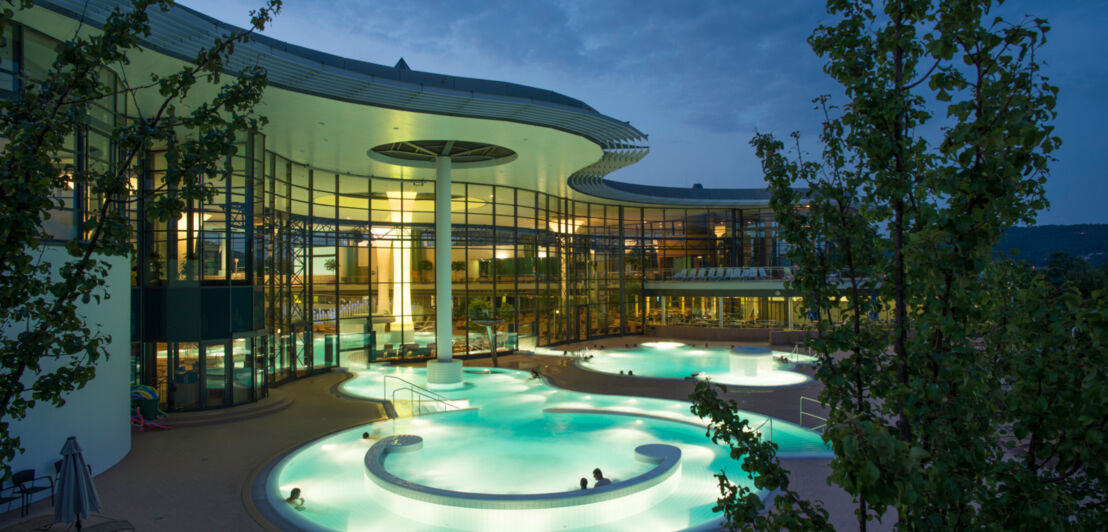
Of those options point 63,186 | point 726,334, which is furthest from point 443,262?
point 726,334

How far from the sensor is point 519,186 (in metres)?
27.0

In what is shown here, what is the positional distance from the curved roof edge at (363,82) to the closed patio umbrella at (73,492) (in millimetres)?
6040

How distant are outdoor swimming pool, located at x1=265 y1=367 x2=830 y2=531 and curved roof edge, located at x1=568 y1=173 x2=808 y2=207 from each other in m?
14.0

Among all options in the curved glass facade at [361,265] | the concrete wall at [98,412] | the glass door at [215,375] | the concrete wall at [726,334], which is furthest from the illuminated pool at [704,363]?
the concrete wall at [98,412]

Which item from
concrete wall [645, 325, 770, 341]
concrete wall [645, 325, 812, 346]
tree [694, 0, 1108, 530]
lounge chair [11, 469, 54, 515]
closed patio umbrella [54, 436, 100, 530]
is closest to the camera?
tree [694, 0, 1108, 530]

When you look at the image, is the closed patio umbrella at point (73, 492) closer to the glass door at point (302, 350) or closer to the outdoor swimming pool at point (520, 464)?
the outdoor swimming pool at point (520, 464)

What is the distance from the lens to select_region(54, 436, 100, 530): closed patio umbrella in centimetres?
745

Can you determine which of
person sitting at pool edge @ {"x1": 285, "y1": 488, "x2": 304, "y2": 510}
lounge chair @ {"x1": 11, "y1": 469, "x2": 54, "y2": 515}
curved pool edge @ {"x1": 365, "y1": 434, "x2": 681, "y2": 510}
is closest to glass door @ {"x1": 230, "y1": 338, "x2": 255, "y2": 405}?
curved pool edge @ {"x1": 365, "y1": 434, "x2": 681, "y2": 510}

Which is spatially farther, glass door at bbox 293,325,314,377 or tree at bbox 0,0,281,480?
glass door at bbox 293,325,314,377

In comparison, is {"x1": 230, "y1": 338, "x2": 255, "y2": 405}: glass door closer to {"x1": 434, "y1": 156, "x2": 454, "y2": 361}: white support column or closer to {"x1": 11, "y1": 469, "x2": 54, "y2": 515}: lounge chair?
{"x1": 434, "y1": 156, "x2": 454, "y2": 361}: white support column

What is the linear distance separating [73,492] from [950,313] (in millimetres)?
9277

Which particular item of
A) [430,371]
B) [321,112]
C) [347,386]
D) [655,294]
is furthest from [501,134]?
[655,294]

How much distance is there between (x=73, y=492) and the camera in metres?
7.54

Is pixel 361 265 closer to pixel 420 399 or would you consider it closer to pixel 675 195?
pixel 420 399
